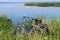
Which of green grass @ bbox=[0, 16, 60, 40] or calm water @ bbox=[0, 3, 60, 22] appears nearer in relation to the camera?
green grass @ bbox=[0, 16, 60, 40]

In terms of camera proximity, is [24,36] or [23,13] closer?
[24,36]

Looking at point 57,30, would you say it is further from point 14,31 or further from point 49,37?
point 14,31

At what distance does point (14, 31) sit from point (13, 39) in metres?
0.32

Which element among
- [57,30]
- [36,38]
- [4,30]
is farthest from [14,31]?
[57,30]

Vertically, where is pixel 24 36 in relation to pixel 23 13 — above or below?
below

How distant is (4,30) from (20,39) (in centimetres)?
69

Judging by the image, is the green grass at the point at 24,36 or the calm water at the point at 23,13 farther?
the calm water at the point at 23,13

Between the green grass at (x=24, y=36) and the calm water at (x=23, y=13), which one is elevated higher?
the calm water at (x=23, y=13)

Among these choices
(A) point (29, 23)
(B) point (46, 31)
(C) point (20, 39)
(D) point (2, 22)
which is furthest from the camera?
(D) point (2, 22)

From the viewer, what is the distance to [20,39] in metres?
4.86

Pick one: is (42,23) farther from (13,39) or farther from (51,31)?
(13,39)

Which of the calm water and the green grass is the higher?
the calm water

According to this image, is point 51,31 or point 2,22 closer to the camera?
point 51,31

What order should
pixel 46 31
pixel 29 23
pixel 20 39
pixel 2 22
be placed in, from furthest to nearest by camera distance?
pixel 2 22 < pixel 29 23 < pixel 46 31 < pixel 20 39
